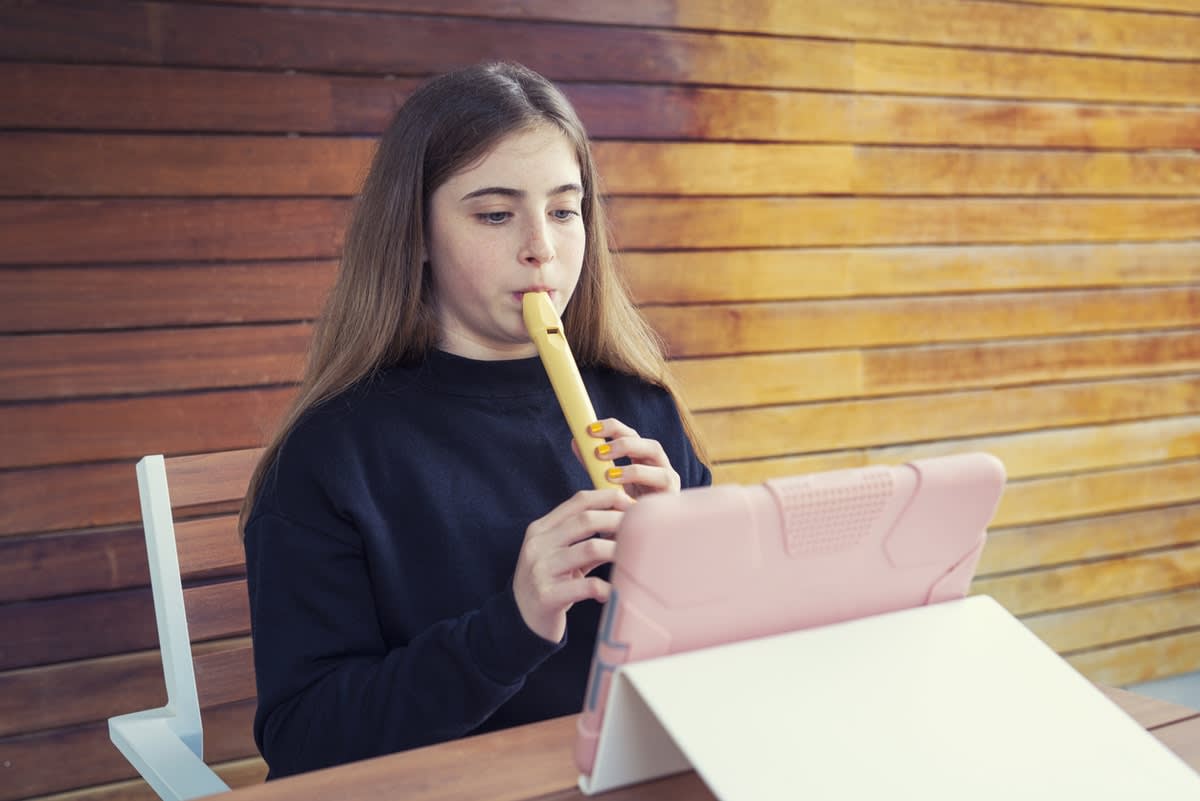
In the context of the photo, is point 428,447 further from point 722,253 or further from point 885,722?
point 722,253

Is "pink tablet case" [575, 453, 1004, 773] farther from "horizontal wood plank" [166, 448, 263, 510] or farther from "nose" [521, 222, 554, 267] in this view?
"horizontal wood plank" [166, 448, 263, 510]

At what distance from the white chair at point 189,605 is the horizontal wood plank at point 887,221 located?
4.10 feet

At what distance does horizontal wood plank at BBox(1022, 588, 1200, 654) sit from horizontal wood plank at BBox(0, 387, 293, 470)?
209cm

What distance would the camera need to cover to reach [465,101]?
1.30 metres

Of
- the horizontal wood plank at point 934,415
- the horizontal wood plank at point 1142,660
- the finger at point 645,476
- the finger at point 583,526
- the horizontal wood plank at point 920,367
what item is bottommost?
the horizontal wood plank at point 1142,660

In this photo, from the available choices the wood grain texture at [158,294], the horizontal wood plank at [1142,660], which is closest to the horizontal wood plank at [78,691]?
the wood grain texture at [158,294]

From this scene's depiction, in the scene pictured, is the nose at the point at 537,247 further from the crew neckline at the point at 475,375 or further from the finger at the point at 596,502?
the finger at the point at 596,502

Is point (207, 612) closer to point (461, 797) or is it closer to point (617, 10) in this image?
point (461, 797)

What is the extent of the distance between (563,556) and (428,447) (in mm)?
473

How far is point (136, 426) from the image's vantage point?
2066 mm

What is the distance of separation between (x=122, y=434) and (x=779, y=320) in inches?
57.1

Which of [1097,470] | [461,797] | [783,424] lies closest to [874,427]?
[783,424]

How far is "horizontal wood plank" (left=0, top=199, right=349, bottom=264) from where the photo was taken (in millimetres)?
1966

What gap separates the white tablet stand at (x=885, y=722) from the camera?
0.67 meters
